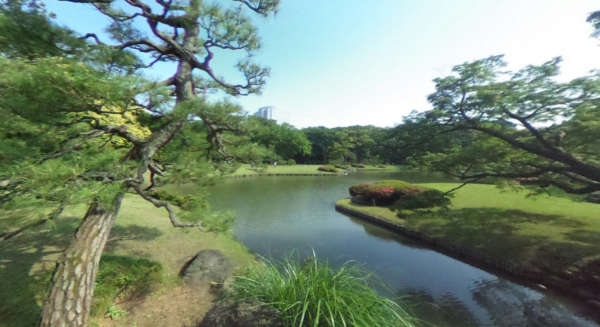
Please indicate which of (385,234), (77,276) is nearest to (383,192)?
(385,234)

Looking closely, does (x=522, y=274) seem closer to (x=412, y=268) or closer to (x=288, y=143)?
(x=412, y=268)

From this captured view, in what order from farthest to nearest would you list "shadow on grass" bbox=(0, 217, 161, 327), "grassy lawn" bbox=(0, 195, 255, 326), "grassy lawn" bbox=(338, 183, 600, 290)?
1. "grassy lawn" bbox=(338, 183, 600, 290)
2. "grassy lawn" bbox=(0, 195, 255, 326)
3. "shadow on grass" bbox=(0, 217, 161, 327)

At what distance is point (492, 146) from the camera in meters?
4.76

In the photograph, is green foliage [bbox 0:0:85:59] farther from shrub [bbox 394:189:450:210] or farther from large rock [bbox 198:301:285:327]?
shrub [bbox 394:189:450:210]

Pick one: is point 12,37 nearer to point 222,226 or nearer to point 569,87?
point 222,226

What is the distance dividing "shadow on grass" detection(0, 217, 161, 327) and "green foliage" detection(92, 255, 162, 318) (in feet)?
1.69

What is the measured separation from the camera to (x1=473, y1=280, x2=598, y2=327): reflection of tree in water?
3.38 metres

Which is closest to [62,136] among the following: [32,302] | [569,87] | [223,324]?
[32,302]

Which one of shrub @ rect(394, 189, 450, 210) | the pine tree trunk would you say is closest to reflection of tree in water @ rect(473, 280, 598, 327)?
shrub @ rect(394, 189, 450, 210)

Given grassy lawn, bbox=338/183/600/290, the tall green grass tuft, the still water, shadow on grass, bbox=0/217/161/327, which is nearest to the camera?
the tall green grass tuft

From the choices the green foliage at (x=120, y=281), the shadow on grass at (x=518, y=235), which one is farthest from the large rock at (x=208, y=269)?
the shadow on grass at (x=518, y=235)

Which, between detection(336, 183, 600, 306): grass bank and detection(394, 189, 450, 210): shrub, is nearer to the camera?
detection(336, 183, 600, 306): grass bank

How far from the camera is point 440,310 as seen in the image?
12.0 feet

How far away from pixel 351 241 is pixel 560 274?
4.40m
